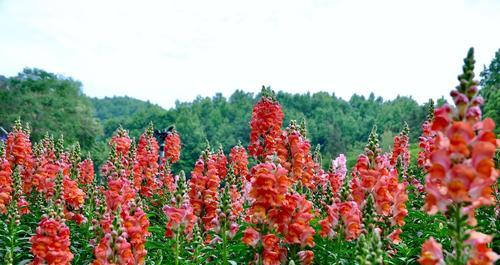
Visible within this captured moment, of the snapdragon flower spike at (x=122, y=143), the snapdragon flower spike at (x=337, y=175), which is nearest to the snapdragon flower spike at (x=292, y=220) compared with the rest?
the snapdragon flower spike at (x=337, y=175)

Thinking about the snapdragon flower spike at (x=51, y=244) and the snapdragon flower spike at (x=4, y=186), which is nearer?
the snapdragon flower spike at (x=51, y=244)

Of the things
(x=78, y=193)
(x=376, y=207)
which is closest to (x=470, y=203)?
(x=376, y=207)

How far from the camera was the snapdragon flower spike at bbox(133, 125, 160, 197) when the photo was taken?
38.2 feet

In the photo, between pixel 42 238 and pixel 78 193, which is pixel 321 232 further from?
pixel 78 193

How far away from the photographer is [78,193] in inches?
337

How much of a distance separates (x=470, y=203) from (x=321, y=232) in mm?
2514

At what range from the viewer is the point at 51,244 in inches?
216

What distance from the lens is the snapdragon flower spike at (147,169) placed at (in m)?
11.6

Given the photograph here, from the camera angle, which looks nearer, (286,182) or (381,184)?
(286,182)

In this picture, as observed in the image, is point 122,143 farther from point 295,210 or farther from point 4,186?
point 295,210

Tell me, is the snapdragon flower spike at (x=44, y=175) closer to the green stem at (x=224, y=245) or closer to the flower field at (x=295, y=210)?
the flower field at (x=295, y=210)

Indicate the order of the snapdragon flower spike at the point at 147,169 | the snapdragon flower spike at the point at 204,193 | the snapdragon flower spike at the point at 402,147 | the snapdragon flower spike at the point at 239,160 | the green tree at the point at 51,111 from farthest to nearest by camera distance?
the green tree at the point at 51,111 < the snapdragon flower spike at the point at 239,160 < the snapdragon flower spike at the point at 147,169 < the snapdragon flower spike at the point at 402,147 < the snapdragon flower spike at the point at 204,193

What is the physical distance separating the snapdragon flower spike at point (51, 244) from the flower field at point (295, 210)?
1 cm

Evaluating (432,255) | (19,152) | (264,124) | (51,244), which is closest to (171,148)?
(19,152)
